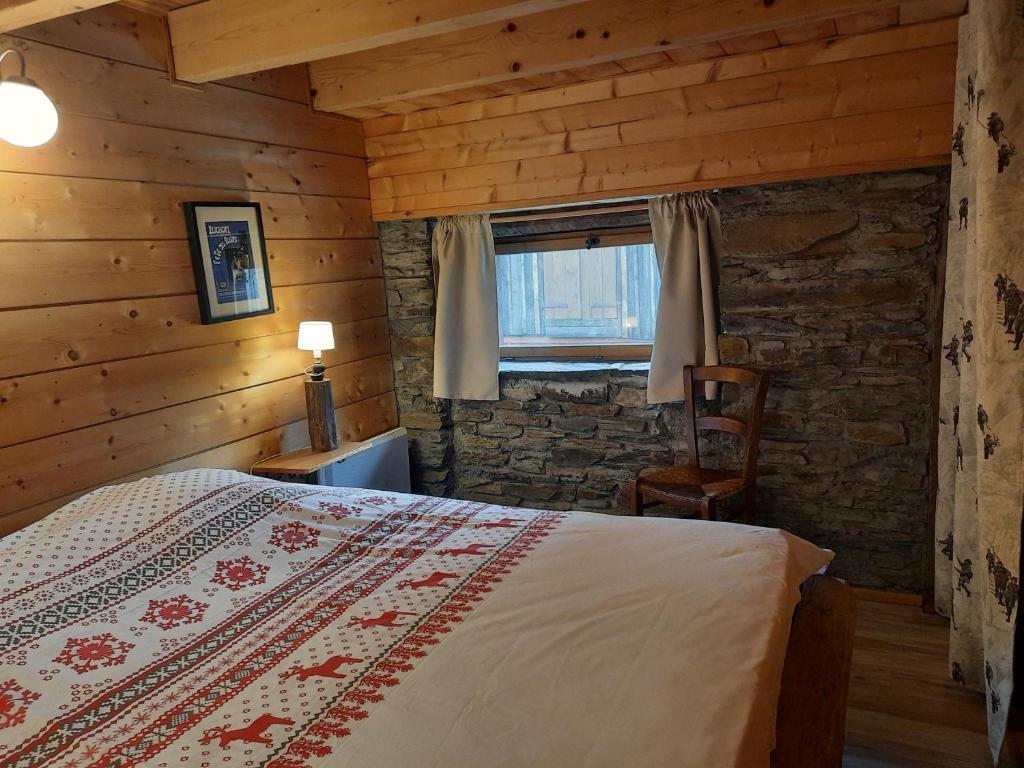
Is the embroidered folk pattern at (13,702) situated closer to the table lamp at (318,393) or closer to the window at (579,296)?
the table lamp at (318,393)

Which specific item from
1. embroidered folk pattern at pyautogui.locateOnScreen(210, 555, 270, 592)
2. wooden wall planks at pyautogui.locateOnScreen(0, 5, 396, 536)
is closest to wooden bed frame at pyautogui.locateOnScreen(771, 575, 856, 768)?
embroidered folk pattern at pyautogui.locateOnScreen(210, 555, 270, 592)

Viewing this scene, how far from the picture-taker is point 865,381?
9.93ft

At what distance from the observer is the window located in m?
3.72

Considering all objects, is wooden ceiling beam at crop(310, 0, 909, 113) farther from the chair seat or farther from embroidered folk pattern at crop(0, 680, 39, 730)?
embroidered folk pattern at crop(0, 680, 39, 730)

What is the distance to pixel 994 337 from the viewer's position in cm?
184

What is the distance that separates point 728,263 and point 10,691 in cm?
278

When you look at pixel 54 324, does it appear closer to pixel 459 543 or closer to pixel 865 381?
pixel 459 543

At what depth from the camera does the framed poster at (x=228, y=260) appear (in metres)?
2.84

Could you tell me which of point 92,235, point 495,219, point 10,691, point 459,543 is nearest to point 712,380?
point 495,219

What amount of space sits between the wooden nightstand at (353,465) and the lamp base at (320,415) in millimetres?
43

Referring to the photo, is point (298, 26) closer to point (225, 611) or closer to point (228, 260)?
point (228, 260)

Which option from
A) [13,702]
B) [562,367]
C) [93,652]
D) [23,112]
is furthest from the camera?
[562,367]

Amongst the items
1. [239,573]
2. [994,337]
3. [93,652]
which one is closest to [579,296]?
[994,337]

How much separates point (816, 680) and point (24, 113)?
2.47 metres
